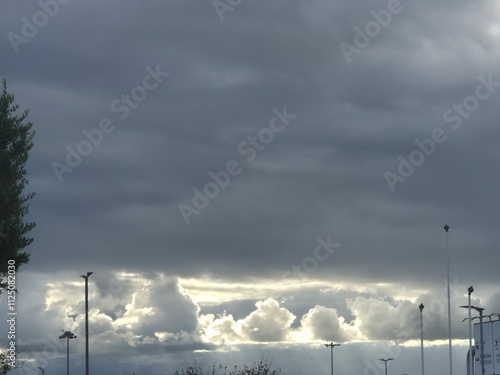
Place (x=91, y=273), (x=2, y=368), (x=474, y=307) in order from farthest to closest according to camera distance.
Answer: (x=91, y=273), (x=474, y=307), (x=2, y=368)

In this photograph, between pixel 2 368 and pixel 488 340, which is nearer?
pixel 2 368

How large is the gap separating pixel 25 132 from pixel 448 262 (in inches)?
1933

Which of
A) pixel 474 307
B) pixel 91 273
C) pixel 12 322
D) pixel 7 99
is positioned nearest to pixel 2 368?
pixel 12 322

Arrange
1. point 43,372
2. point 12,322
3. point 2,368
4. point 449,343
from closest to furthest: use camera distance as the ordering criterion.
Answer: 1. point 2,368
2. point 12,322
3. point 449,343
4. point 43,372

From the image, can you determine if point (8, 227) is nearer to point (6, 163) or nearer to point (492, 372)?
point (6, 163)

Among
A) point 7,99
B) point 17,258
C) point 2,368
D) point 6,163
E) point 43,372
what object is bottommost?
point 43,372

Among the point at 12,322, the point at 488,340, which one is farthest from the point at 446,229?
the point at 12,322

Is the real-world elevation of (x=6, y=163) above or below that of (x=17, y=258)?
above

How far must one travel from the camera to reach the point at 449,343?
7619cm

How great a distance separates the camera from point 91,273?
71.5m

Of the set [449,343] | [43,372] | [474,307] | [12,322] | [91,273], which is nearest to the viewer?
[12,322]

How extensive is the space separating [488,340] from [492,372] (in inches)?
75.2

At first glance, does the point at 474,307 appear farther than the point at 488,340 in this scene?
Yes

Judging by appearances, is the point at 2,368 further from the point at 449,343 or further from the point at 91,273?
the point at 449,343
